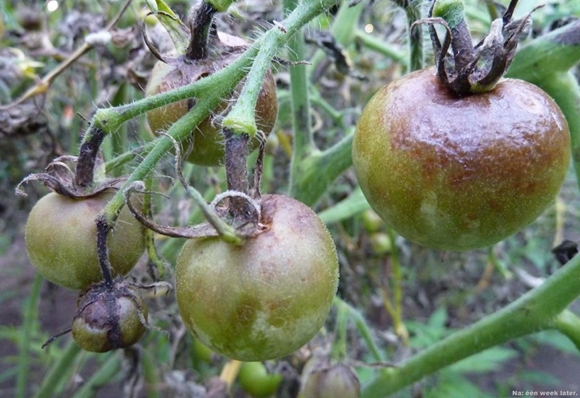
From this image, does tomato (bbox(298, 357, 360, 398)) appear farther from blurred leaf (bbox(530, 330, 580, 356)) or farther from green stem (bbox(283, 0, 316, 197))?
blurred leaf (bbox(530, 330, 580, 356))

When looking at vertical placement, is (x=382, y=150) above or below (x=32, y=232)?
above

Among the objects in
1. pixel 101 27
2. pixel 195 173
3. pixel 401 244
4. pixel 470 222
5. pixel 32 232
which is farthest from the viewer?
pixel 401 244

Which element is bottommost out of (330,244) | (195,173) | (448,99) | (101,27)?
(195,173)

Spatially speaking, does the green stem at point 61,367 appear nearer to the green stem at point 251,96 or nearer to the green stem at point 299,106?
the green stem at point 299,106

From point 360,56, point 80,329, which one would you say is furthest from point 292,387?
point 360,56

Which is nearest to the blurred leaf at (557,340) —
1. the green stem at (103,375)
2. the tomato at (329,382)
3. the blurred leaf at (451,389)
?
the blurred leaf at (451,389)

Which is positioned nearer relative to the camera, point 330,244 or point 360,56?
point 330,244

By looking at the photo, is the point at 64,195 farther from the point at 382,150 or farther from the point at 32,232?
the point at 382,150

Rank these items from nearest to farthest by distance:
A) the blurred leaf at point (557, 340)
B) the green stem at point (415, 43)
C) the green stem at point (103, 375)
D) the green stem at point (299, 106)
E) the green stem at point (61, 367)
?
the green stem at point (415, 43) < the green stem at point (299, 106) < the green stem at point (61, 367) < the green stem at point (103, 375) < the blurred leaf at point (557, 340)
